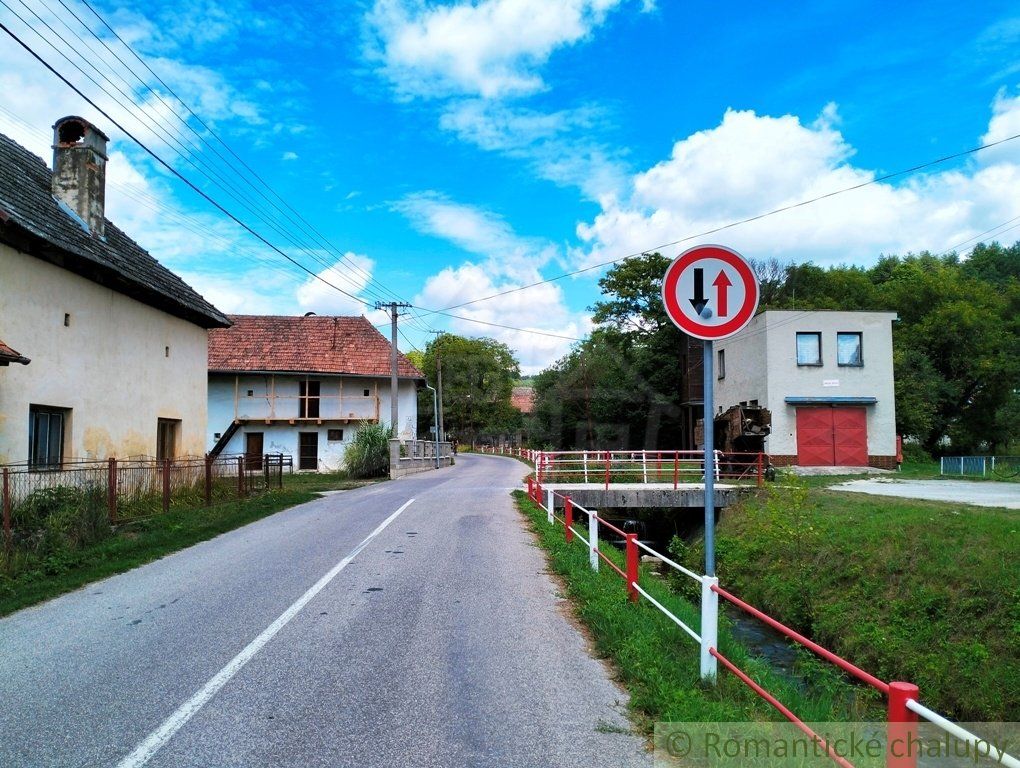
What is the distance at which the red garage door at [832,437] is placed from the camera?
2936cm

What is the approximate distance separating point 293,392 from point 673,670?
37.6m

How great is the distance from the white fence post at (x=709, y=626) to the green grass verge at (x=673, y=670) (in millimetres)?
102

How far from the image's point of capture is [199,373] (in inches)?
864

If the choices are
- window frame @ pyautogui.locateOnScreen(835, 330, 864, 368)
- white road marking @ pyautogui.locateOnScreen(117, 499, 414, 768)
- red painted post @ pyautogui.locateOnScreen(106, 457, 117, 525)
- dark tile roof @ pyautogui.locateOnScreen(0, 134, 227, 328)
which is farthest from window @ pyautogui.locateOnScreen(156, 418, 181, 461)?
window frame @ pyautogui.locateOnScreen(835, 330, 864, 368)

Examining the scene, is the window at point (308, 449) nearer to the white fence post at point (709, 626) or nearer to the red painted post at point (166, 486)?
the red painted post at point (166, 486)

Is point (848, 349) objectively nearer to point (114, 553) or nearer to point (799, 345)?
point (799, 345)

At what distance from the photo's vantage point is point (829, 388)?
96.9ft

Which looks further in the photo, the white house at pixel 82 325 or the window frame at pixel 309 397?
the window frame at pixel 309 397

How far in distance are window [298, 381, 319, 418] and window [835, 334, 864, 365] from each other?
88.0 feet

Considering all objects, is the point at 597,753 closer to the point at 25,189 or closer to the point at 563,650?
the point at 563,650

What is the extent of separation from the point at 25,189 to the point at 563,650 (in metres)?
15.8

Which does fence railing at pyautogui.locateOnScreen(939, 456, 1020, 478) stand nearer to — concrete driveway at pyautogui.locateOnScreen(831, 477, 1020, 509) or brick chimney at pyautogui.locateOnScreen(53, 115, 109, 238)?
concrete driveway at pyautogui.locateOnScreen(831, 477, 1020, 509)

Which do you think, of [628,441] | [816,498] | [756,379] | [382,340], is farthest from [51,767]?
[628,441]

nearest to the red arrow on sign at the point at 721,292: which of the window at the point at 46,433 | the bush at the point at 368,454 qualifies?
the window at the point at 46,433
